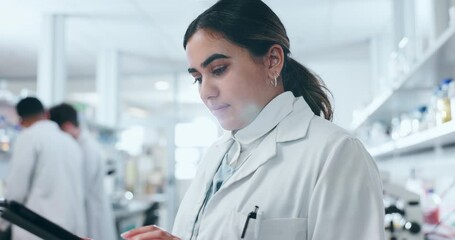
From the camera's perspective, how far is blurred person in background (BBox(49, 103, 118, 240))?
3475mm

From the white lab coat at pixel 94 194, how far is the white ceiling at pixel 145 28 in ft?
3.58

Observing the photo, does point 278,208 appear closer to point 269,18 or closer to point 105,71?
point 269,18

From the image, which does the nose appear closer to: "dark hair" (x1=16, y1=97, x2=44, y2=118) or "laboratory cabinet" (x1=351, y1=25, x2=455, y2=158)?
"laboratory cabinet" (x1=351, y1=25, x2=455, y2=158)

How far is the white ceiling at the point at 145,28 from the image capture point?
4.70 metres

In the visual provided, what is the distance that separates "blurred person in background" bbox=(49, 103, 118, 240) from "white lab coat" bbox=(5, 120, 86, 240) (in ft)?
1.19

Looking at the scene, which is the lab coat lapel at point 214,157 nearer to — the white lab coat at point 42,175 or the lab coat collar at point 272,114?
the lab coat collar at point 272,114

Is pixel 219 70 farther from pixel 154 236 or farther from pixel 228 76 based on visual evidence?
pixel 154 236

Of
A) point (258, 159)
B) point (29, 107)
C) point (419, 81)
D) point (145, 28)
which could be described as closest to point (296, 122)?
point (258, 159)

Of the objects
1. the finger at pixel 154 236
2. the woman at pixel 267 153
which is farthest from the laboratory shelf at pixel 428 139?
the finger at pixel 154 236

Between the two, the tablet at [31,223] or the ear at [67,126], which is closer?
the tablet at [31,223]

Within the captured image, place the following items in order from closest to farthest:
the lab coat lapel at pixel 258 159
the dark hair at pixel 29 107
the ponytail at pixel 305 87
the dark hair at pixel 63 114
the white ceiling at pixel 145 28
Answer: the lab coat lapel at pixel 258 159 < the ponytail at pixel 305 87 < the dark hair at pixel 29 107 < the dark hair at pixel 63 114 < the white ceiling at pixel 145 28

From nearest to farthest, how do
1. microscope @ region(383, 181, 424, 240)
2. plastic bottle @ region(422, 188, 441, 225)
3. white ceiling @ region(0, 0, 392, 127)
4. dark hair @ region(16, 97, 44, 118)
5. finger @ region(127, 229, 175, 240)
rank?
finger @ region(127, 229, 175, 240)
microscope @ region(383, 181, 424, 240)
plastic bottle @ region(422, 188, 441, 225)
dark hair @ region(16, 97, 44, 118)
white ceiling @ region(0, 0, 392, 127)

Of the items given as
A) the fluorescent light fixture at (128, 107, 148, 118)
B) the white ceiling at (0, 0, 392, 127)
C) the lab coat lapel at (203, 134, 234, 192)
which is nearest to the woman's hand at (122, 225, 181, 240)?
the lab coat lapel at (203, 134, 234, 192)

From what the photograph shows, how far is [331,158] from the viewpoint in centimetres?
95
